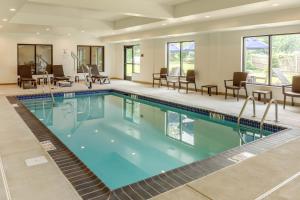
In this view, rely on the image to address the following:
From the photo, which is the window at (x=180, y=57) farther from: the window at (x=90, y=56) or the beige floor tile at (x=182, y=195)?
the beige floor tile at (x=182, y=195)

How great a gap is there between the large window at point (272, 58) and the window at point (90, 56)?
27.8ft

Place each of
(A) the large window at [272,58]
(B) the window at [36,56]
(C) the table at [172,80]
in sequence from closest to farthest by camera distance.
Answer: (A) the large window at [272,58]
(C) the table at [172,80]
(B) the window at [36,56]

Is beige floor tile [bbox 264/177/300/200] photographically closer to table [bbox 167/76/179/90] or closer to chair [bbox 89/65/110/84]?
table [bbox 167/76/179/90]

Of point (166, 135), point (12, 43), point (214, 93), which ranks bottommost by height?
point (166, 135)

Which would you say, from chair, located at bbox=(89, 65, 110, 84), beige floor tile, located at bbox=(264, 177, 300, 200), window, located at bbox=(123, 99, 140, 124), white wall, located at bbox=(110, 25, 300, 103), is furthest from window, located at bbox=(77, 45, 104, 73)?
beige floor tile, located at bbox=(264, 177, 300, 200)

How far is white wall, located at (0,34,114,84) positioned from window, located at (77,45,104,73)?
0.25m

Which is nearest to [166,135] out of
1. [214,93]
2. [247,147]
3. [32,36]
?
[247,147]

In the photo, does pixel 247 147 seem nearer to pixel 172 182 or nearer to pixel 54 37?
pixel 172 182

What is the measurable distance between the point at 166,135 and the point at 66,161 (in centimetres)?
251

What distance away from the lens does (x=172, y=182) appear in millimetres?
2793

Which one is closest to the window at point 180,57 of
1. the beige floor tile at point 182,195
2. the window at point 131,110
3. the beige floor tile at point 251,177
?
the window at point 131,110

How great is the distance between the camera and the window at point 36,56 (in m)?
12.7

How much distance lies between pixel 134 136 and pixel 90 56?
33.8 feet

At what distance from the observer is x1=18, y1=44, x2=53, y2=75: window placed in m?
12.7
